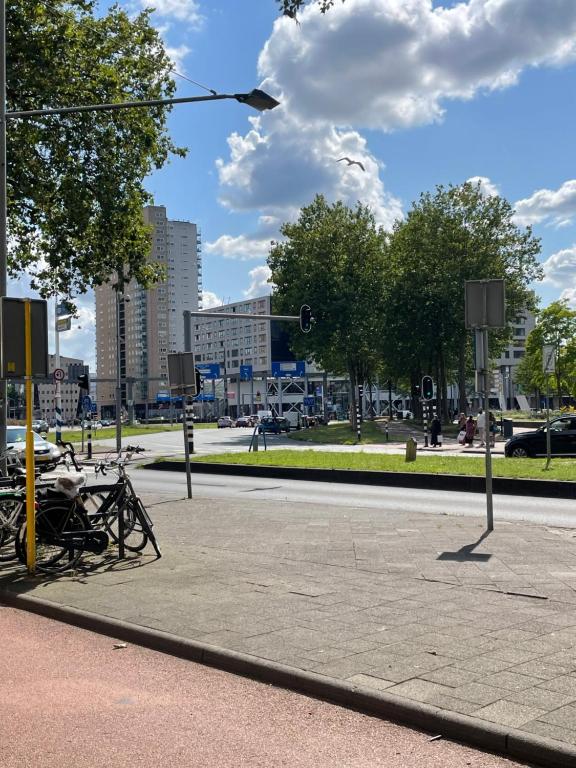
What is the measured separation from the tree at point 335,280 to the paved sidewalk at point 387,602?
4361 cm

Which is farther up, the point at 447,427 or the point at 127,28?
the point at 127,28

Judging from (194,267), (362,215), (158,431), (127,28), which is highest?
(194,267)

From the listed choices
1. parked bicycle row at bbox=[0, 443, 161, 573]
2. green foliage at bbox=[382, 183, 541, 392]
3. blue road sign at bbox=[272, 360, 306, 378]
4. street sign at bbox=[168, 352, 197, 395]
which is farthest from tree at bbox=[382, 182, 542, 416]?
parked bicycle row at bbox=[0, 443, 161, 573]

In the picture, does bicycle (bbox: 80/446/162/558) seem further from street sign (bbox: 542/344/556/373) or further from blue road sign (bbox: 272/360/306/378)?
blue road sign (bbox: 272/360/306/378)

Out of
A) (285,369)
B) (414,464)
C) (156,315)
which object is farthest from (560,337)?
(156,315)

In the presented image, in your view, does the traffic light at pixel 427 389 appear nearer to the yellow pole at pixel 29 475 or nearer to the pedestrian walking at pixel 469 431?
the pedestrian walking at pixel 469 431

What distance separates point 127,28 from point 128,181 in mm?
3484

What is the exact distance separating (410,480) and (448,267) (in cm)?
3781

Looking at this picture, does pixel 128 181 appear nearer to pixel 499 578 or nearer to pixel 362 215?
pixel 499 578

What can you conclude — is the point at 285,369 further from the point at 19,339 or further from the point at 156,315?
the point at 156,315

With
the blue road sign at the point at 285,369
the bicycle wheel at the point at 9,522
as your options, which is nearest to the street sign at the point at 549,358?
the bicycle wheel at the point at 9,522

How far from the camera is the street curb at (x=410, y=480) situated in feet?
53.1

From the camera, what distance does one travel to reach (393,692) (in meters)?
4.47

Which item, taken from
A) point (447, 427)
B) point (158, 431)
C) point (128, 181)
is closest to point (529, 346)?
point (447, 427)
